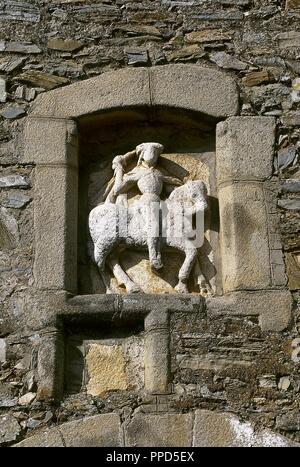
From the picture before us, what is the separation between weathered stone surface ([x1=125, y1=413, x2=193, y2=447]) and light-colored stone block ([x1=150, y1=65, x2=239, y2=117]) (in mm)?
1786

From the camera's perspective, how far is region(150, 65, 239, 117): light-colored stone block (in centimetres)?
579

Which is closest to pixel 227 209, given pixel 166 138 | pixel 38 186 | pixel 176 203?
pixel 176 203

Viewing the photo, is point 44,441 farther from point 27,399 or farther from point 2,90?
point 2,90

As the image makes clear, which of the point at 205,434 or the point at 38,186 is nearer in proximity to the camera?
the point at 205,434

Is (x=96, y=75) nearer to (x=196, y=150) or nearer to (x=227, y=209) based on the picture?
(x=196, y=150)

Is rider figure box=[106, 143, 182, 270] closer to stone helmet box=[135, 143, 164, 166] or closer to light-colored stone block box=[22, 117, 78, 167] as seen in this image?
stone helmet box=[135, 143, 164, 166]

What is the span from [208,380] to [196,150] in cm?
146

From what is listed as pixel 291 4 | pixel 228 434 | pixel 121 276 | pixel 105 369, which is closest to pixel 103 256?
pixel 121 276

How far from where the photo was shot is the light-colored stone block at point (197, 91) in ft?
19.0

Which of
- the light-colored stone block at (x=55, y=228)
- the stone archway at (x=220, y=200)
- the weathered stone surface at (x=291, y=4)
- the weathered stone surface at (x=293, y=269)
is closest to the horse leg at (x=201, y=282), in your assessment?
the stone archway at (x=220, y=200)

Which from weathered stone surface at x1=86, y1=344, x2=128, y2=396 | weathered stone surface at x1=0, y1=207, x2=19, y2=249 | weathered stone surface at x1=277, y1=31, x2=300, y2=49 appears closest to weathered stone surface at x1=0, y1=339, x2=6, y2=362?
weathered stone surface at x1=86, y1=344, x2=128, y2=396

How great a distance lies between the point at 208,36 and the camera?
19.7 ft

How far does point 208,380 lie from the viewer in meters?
5.16

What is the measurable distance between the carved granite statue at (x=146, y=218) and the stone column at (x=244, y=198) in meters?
0.15
